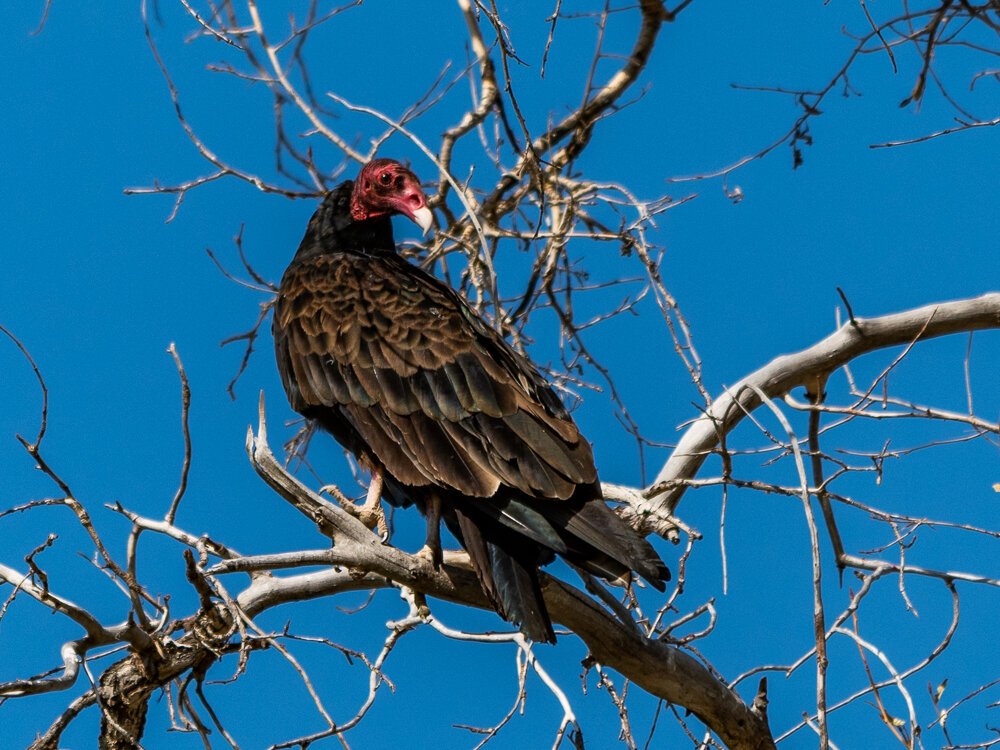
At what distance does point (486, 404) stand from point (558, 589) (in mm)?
580

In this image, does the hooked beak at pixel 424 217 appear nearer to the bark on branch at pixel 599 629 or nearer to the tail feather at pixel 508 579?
the tail feather at pixel 508 579

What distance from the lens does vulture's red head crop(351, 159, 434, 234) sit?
4074 mm

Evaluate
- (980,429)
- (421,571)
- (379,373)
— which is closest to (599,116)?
(379,373)

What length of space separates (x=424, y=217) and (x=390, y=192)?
0.61 ft

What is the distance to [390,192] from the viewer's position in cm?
409

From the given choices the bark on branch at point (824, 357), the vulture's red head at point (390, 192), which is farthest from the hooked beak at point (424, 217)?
the bark on branch at point (824, 357)

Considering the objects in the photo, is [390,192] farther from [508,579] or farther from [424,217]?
[508,579]


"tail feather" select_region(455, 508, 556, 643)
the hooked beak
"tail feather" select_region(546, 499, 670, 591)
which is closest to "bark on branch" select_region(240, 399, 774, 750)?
"tail feather" select_region(455, 508, 556, 643)

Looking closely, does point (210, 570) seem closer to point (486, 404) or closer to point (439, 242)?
point (486, 404)

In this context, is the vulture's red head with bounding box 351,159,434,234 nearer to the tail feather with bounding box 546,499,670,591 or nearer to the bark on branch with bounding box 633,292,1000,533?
the bark on branch with bounding box 633,292,1000,533

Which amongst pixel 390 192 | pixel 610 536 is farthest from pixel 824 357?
pixel 390 192

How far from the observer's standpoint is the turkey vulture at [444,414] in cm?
279

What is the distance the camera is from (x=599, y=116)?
4.29 m

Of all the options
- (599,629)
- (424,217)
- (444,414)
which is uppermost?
(424,217)
